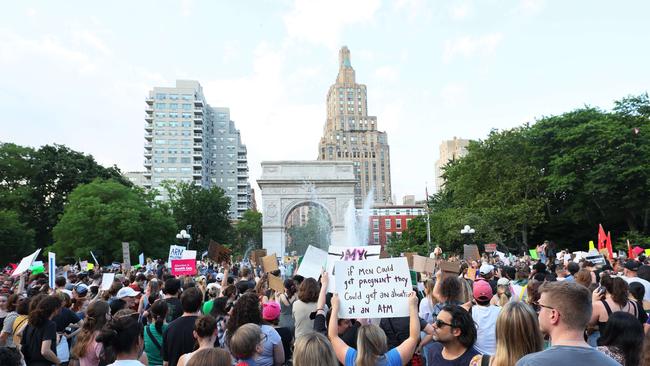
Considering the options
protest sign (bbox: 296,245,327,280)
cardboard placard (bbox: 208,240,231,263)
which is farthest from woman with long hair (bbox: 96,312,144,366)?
cardboard placard (bbox: 208,240,231,263)

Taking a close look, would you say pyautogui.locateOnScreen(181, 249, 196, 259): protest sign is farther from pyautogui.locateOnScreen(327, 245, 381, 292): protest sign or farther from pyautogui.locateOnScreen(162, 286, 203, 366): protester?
pyautogui.locateOnScreen(162, 286, 203, 366): protester

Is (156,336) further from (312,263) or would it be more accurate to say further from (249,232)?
(249,232)

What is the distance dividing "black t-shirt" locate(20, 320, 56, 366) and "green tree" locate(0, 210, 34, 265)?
1423 inches

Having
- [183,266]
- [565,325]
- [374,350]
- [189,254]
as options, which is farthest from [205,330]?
[189,254]

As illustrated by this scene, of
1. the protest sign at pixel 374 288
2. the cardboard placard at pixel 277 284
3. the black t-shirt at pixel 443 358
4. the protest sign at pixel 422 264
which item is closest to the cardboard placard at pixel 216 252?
the protest sign at pixel 422 264

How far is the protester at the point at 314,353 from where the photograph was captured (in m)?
3.21

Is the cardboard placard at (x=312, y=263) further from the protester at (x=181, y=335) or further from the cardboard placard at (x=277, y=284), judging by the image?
the protester at (x=181, y=335)

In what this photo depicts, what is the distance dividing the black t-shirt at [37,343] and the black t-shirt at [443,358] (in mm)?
4096

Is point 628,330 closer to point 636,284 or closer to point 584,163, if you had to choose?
point 636,284

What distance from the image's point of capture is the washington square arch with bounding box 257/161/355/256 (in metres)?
47.3

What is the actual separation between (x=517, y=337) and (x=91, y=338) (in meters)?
4.14

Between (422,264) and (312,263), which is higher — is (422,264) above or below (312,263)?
below

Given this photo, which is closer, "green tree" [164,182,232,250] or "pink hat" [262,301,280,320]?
"pink hat" [262,301,280,320]

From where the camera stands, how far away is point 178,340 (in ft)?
17.3
